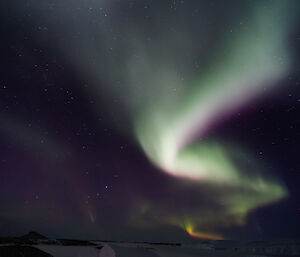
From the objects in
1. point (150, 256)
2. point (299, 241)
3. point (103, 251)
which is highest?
point (299, 241)

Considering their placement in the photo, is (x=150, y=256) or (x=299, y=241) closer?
(x=150, y=256)

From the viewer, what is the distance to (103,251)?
29.0 meters

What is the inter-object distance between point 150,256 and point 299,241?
117 m

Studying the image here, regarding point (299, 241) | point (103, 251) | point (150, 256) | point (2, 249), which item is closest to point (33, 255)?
point (2, 249)

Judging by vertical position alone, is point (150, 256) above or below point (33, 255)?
above

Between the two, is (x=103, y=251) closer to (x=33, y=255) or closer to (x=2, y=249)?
(x=33, y=255)

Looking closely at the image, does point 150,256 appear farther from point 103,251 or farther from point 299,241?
point 299,241

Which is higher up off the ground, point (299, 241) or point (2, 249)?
Answer: point (299, 241)

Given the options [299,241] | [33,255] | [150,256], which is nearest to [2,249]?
[33,255]

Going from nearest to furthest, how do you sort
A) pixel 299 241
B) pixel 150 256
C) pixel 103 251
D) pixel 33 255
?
pixel 103 251 < pixel 33 255 < pixel 150 256 < pixel 299 241

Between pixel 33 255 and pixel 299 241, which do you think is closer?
pixel 33 255

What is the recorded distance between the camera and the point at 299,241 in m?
152

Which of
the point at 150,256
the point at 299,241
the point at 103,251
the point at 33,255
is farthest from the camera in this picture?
the point at 299,241

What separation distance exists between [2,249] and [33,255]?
360 centimetres
